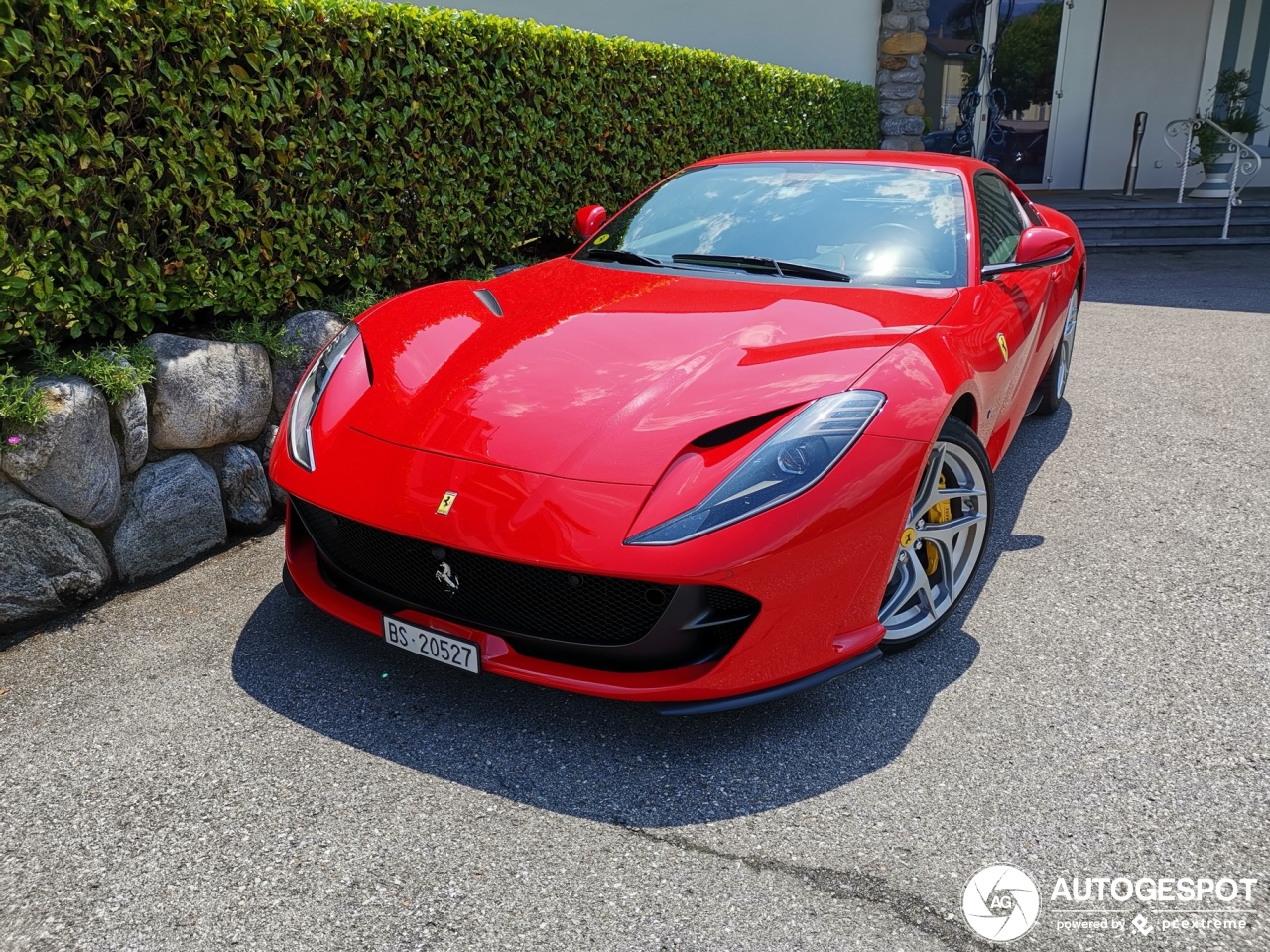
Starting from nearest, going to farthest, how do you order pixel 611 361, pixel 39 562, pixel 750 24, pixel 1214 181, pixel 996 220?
1. pixel 611 361
2. pixel 39 562
3. pixel 996 220
4. pixel 750 24
5. pixel 1214 181

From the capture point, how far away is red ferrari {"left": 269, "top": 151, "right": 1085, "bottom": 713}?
2287mm

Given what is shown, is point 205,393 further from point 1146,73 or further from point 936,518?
point 1146,73

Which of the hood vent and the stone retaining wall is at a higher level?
the hood vent

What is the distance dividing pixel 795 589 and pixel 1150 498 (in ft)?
8.17

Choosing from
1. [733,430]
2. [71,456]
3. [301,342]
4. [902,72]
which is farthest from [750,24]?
[733,430]

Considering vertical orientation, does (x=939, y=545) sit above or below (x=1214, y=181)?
above

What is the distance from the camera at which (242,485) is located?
3.75m

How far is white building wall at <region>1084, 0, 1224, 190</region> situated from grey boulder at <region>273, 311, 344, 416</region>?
1323cm

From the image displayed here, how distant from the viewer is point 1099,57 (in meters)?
13.8

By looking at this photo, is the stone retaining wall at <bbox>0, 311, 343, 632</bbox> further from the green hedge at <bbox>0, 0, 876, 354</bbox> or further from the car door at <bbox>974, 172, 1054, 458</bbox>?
the car door at <bbox>974, 172, 1054, 458</bbox>

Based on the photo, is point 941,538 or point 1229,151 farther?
point 1229,151

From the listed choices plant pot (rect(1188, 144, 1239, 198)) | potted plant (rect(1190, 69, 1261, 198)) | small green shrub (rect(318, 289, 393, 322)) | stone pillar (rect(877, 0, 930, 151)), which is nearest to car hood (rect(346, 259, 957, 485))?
small green shrub (rect(318, 289, 393, 322))

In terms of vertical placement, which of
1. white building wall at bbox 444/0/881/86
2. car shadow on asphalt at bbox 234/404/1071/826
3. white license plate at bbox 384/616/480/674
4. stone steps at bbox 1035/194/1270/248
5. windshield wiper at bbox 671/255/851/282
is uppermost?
white building wall at bbox 444/0/881/86

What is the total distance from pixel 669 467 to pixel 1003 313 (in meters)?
1.66
